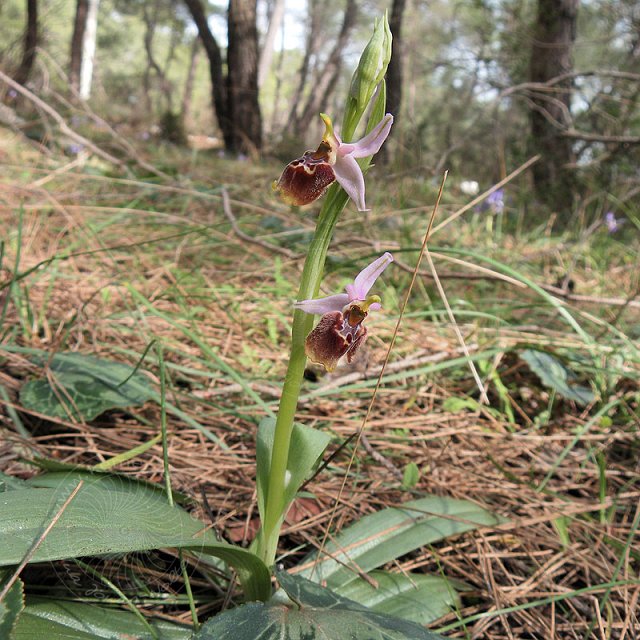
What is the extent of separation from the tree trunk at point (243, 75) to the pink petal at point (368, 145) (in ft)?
23.4

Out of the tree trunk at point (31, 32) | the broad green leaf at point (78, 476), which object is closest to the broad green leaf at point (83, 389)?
the broad green leaf at point (78, 476)

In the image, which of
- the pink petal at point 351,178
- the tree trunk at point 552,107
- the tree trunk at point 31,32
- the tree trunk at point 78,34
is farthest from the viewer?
the tree trunk at point 78,34

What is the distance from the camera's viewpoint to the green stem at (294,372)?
934mm

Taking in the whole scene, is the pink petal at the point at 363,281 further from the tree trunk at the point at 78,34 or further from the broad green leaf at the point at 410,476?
the tree trunk at the point at 78,34

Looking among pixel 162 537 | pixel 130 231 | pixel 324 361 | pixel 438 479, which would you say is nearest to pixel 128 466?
pixel 162 537

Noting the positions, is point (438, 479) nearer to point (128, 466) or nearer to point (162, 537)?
point (128, 466)

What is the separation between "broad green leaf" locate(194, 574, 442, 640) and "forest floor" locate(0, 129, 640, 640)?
0.68 ft

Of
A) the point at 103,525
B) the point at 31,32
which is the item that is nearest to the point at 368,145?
the point at 103,525

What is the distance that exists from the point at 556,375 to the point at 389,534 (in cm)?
96

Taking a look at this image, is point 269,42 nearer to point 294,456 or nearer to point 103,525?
point 294,456

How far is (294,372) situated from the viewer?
3.18 feet

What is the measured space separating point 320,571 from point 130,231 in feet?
7.36

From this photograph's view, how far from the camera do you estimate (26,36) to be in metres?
9.12

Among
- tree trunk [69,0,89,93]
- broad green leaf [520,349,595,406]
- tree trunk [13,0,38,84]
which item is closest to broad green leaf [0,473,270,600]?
broad green leaf [520,349,595,406]
